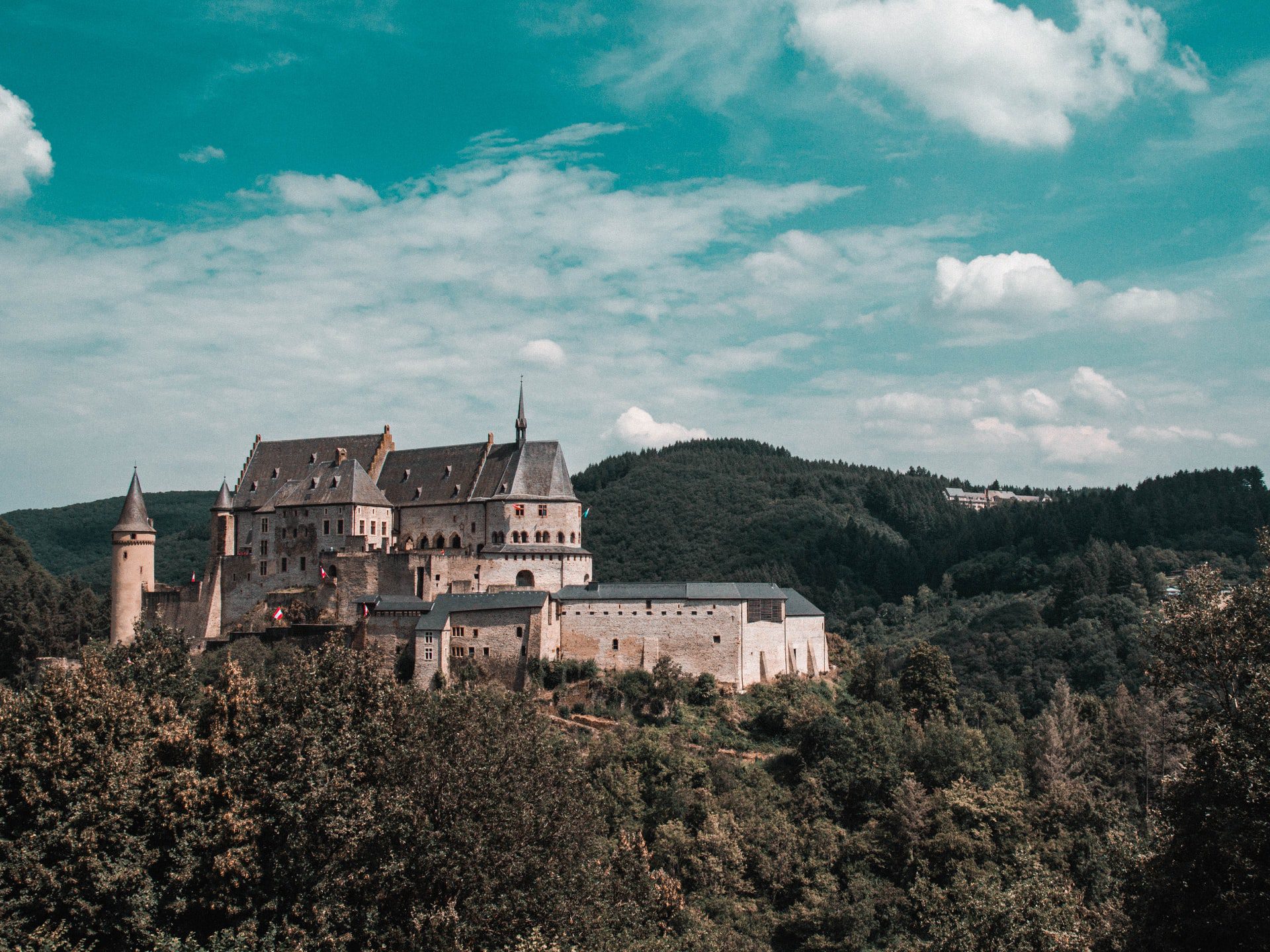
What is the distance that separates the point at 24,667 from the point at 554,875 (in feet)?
168

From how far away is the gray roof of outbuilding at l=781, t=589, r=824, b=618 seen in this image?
6279 cm

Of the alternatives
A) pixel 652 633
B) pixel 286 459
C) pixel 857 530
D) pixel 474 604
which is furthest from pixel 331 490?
pixel 857 530

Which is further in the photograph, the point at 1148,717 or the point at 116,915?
the point at 1148,717

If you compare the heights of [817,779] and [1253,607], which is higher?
[1253,607]

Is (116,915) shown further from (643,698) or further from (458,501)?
(458,501)

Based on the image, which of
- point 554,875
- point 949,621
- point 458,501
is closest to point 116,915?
point 554,875

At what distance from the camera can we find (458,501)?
66.8m

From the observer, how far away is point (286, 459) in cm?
7150

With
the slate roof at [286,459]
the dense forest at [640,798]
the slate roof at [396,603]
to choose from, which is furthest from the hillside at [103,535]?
the slate roof at [396,603]

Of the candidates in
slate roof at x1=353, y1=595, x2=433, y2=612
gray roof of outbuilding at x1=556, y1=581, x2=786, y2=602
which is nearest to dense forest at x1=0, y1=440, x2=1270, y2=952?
gray roof of outbuilding at x1=556, y1=581, x2=786, y2=602

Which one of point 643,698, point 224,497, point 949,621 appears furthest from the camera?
point 949,621

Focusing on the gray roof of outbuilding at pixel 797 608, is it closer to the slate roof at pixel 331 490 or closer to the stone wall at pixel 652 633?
the stone wall at pixel 652 633

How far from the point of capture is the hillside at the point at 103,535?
136 metres

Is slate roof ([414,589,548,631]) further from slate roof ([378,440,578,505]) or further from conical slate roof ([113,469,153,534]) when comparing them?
conical slate roof ([113,469,153,534])
